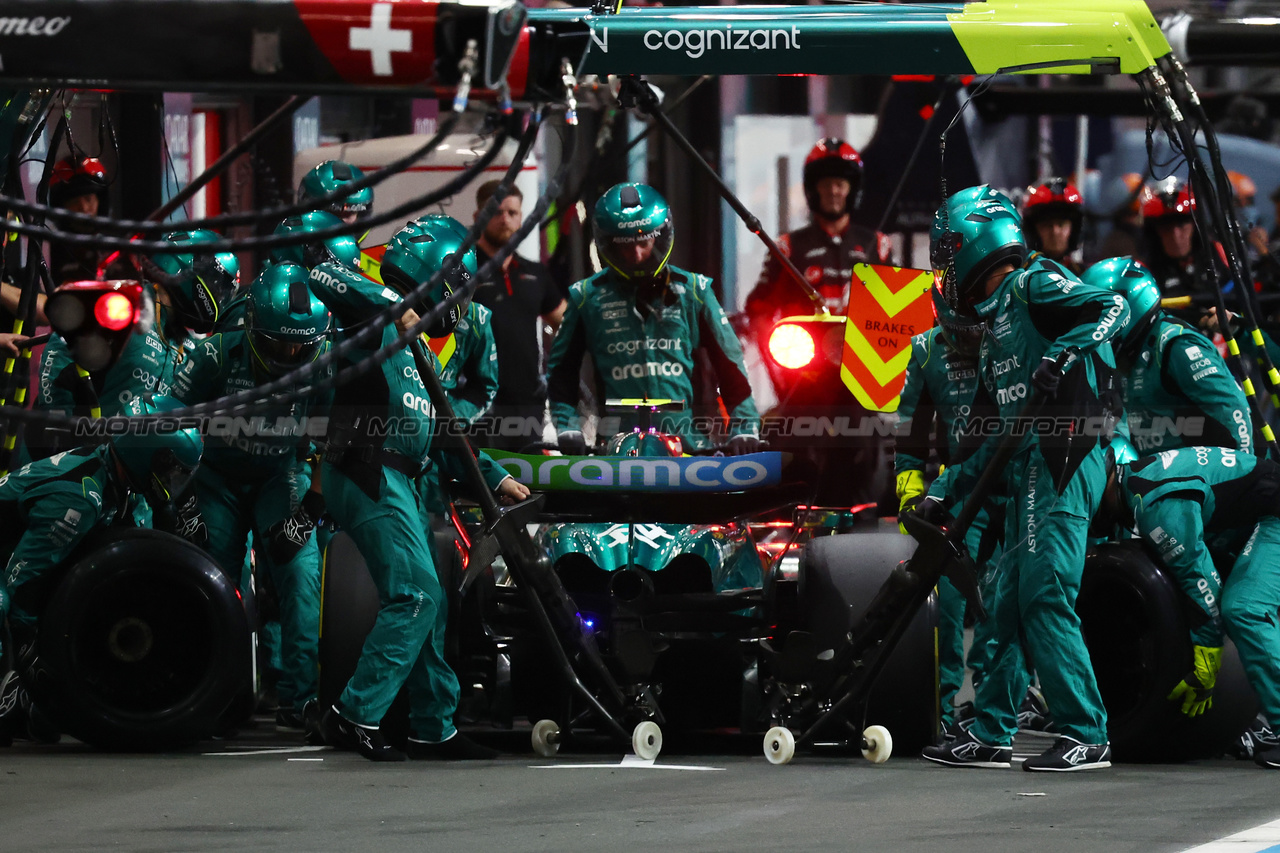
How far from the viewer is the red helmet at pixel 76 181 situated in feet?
33.4

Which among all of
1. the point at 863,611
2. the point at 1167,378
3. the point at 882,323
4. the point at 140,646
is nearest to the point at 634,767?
the point at 863,611

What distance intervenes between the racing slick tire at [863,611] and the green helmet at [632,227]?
170 centimetres

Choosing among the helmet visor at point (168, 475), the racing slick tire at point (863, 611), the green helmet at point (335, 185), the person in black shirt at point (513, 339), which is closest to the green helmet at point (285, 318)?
the helmet visor at point (168, 475)

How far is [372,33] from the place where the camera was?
529 cm

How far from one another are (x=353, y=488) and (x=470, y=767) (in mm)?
1194

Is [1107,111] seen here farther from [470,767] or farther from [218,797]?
[218,797]

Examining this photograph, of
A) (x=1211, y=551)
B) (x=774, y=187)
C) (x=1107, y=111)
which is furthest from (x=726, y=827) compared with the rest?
(x=774, y=187)

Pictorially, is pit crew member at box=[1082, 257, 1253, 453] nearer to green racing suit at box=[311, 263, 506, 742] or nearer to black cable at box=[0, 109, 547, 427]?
green racing suit at box=[311, 263, 506, 742]

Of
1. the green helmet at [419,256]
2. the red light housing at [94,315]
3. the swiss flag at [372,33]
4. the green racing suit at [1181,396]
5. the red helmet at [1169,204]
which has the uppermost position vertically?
the red helmet at [1169,204]

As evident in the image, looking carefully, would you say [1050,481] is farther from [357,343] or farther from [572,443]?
[357,343]

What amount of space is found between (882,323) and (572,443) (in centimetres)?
209

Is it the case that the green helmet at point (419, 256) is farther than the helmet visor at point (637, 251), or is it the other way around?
the helmet visor at point (637, 251)

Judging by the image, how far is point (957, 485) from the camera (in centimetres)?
869

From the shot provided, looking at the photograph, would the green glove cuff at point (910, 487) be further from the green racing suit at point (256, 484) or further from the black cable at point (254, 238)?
the black cable at point (254, 238)
